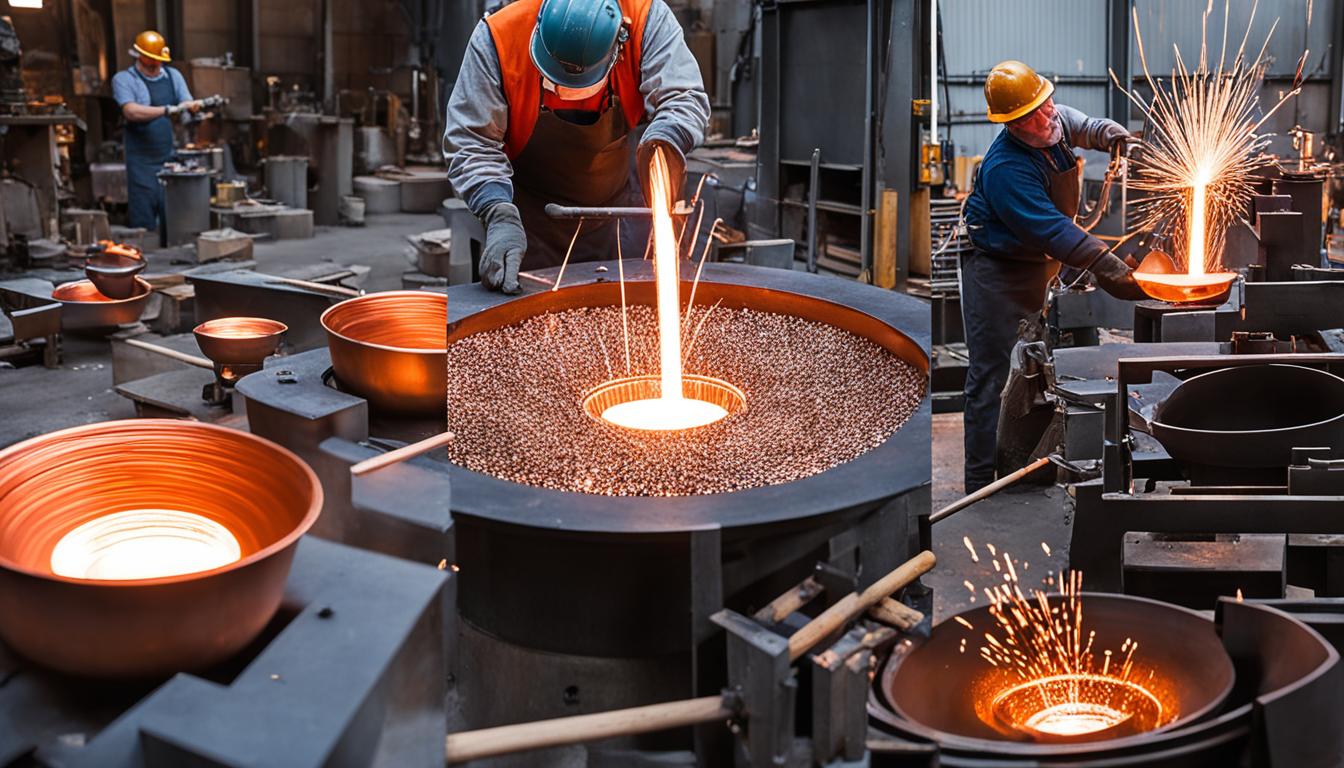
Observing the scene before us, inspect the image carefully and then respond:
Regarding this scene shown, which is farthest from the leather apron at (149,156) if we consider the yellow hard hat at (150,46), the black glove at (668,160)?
the black glove at (668,160)

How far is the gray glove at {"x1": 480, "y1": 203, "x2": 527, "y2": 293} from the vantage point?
2689 millimetres

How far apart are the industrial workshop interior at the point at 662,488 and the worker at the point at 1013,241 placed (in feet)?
0.05

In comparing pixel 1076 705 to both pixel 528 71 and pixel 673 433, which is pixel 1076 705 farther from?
pixel 528 71

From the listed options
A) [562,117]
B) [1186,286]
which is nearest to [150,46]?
[562,117]

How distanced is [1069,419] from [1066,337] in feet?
5.94

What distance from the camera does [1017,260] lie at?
4.48 m

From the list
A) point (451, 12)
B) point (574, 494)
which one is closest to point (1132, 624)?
point (574, 494)

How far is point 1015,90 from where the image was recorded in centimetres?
433

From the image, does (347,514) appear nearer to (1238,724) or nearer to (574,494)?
(574,494)

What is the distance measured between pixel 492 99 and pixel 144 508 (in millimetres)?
2009

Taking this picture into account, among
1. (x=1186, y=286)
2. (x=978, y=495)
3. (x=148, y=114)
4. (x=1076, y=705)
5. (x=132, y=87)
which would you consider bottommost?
(x=1076, y=705)

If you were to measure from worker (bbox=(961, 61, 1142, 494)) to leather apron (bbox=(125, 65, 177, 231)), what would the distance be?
21.6 feet

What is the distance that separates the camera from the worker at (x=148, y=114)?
8656 millimetres

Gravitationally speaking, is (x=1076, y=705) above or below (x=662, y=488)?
below
